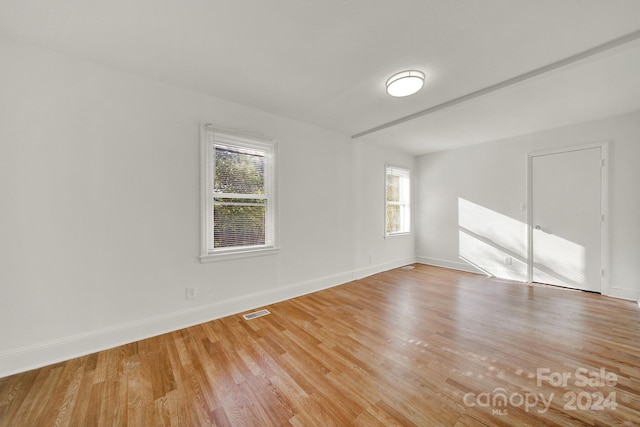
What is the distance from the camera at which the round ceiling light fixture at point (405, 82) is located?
2277mm

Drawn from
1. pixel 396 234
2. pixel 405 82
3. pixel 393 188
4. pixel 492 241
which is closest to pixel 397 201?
pixel 393 188

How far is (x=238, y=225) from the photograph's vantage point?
9.91 ft

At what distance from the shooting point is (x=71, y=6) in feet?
5.19

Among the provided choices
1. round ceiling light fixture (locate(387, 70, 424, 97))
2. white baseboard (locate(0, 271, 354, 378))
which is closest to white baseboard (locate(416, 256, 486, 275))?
white baseboard (locate(0, 271, 354, 378))

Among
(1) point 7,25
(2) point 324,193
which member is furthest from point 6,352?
(2) point 324,193

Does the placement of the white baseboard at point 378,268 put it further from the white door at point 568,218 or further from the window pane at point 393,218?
the white door at point 568,218

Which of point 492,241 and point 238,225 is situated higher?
point 238,225

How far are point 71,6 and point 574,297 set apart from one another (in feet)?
20.2

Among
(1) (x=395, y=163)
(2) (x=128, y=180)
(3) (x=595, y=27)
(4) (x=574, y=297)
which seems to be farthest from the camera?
(1) (x=395, y=163)

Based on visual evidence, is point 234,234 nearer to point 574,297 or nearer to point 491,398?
point 491,398

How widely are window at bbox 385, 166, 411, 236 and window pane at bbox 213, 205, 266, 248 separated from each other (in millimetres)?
2847

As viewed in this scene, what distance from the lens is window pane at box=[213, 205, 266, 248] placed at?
2848 millimetres

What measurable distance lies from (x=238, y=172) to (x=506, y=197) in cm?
470

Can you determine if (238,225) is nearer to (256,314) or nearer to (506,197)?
(256,314)
